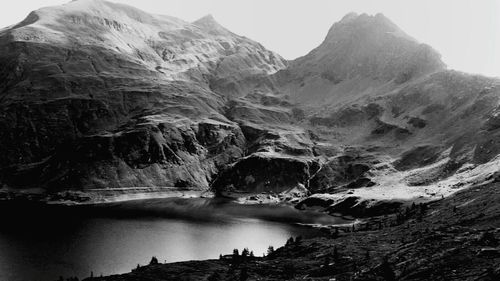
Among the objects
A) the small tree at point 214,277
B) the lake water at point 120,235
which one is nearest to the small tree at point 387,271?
the small tree at point 214,277

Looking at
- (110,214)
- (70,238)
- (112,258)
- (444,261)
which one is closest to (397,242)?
(444,261)

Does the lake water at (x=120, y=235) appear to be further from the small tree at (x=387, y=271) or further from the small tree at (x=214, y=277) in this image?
the small tree at (x=387, y=271)

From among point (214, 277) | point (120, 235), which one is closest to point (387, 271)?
point (214, 277)

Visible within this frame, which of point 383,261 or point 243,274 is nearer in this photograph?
point 383,261

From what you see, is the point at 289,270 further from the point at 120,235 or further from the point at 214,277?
the point at 120,235

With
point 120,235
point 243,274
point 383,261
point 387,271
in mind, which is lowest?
point 387,271

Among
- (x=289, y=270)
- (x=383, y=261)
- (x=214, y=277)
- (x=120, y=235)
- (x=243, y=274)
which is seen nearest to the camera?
(x=383, y=261)

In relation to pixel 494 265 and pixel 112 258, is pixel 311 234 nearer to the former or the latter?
pixel 112 258
